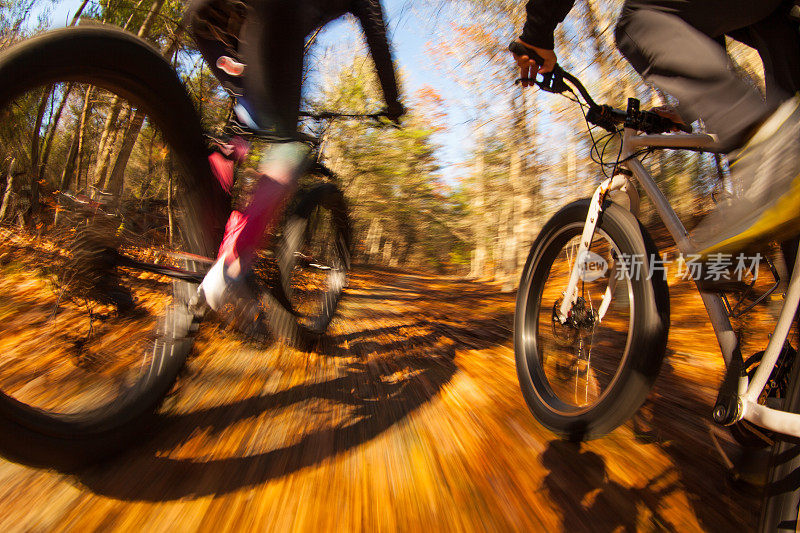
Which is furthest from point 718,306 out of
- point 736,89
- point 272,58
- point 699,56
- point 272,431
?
point 272,58

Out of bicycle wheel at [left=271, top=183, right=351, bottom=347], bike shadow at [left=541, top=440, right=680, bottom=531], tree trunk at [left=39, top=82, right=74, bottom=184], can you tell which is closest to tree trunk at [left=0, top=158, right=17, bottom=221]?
tree trunk at [left=39, top=82, right=74, bottom=184]

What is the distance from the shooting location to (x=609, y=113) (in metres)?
1.56

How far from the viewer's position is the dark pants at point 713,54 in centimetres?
101


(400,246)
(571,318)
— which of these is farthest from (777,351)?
(400,246)

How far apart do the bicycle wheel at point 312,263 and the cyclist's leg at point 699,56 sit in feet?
5.05

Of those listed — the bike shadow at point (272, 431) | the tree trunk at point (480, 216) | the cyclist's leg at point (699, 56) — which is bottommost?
the bike shadow at point (272, 431)

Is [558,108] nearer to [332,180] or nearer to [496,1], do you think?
[496,1]

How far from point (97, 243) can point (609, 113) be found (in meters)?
1.99

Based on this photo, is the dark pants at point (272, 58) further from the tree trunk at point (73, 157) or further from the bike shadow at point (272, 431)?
the bike shadow at point (272, 431)

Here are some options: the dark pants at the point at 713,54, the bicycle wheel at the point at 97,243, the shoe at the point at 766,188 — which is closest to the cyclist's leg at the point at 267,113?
the bicycle wheel at the point at 97,243

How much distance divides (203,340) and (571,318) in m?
2.00

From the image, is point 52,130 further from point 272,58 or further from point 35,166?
point 272,58

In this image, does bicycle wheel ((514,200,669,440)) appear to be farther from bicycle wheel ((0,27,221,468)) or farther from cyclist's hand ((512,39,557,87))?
bicycle wheel ((0,27,221,468))

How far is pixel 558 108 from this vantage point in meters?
7.84
